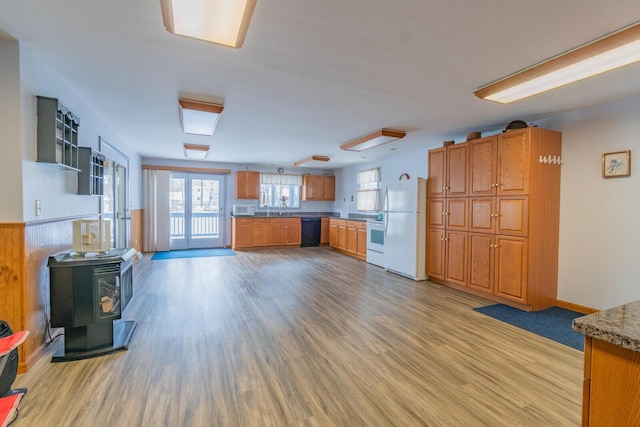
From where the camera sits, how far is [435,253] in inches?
191

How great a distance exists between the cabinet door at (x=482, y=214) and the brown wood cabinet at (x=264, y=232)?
4.97 m

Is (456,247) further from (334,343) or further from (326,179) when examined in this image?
(326,179)

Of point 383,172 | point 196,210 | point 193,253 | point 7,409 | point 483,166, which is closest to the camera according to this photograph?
point 7,409

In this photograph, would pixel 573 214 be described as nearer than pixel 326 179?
Yes

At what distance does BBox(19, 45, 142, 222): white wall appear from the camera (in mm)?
2211

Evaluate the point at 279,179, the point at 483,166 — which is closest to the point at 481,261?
the point at 483,166

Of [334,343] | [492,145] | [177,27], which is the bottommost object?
[334,343]

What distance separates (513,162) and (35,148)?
16.0 feet

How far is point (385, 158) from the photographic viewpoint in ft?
23.1

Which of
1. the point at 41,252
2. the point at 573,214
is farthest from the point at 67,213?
the point at 573,214

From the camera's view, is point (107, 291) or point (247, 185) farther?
point (247, 185)

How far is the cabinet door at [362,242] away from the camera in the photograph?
6.71 metres

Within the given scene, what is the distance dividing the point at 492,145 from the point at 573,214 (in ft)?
4.17

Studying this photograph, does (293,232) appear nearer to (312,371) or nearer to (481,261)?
(481,261)
